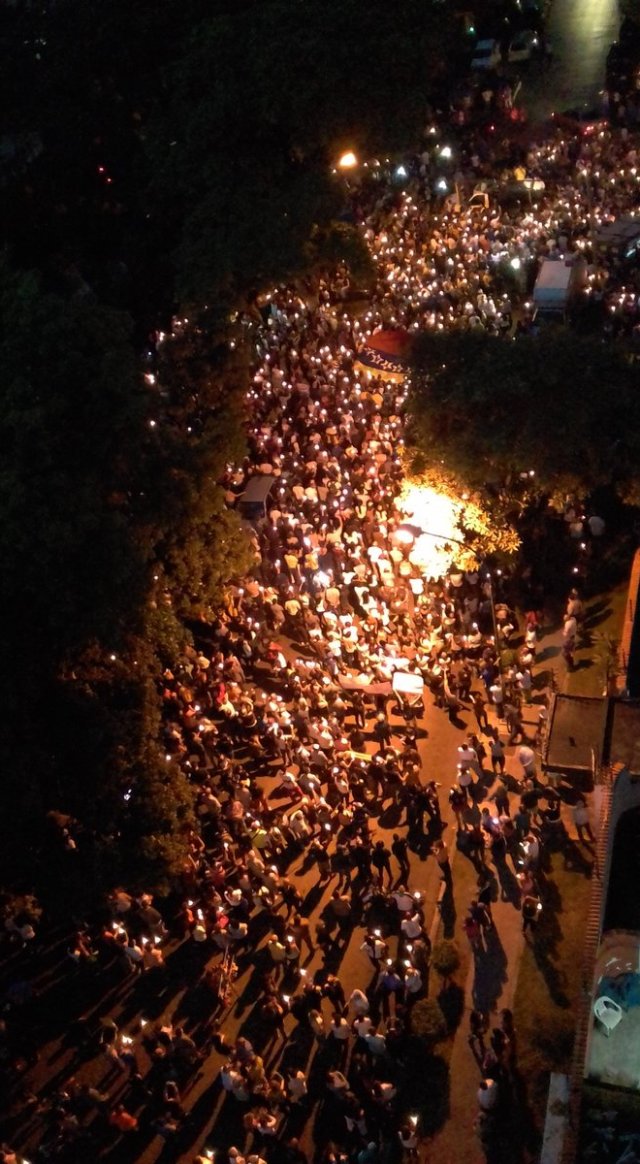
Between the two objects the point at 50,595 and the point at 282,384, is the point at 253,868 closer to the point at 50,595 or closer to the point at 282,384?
the point at 50,595

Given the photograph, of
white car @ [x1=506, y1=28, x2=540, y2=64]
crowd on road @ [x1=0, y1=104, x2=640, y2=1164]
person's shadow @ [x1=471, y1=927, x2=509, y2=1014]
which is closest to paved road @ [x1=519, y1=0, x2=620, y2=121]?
white car @ [x1=506, y1=28, x2=540, y2=64]

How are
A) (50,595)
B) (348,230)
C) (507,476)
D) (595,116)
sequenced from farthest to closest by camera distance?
1. (595,116)
2. (348,230)
3. (507,476)
4. (50,595)

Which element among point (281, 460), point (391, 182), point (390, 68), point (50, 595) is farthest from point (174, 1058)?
point (391, 182)

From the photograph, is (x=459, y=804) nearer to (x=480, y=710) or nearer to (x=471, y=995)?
(x=480, y=710)

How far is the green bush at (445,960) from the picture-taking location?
14.1 meters

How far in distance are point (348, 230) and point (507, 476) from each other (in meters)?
8.10

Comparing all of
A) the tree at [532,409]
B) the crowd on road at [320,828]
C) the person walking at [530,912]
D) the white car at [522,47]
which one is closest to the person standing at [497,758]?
the crowd on road at [320,828]

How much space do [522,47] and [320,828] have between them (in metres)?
36.7

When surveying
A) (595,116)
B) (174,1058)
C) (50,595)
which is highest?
(595,116)

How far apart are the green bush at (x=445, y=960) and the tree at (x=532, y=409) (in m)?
8.05

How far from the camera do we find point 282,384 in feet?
87.1

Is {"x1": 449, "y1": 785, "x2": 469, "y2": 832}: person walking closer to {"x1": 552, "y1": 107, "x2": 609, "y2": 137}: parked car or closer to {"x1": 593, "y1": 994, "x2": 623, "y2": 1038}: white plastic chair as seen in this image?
{"x1": 593, "y1": 994, "x2": 623, "y2": 1038}: white plastic chair

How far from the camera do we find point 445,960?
14117 millimetres

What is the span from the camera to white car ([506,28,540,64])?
4084 centimetres
